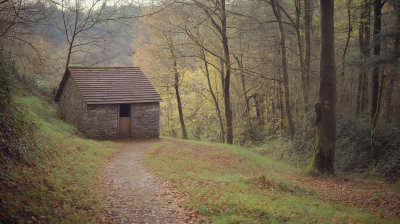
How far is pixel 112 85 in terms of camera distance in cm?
1908

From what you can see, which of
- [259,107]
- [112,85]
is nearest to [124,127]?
[112,85]

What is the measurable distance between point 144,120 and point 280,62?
1143cm

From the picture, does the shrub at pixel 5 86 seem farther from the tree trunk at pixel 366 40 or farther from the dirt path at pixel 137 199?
the tree trunk at pixel 366 40

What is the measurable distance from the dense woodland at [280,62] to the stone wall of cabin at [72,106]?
2397mm

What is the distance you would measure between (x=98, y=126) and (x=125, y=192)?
11180 millimetres

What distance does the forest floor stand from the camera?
18.8ft

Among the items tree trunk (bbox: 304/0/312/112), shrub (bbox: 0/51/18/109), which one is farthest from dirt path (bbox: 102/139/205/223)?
tree trunk (bbox: 304/0/312/112)

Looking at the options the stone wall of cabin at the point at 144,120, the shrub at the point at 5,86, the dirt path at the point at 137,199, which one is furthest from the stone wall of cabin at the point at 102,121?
the shrub at the point at 5,86

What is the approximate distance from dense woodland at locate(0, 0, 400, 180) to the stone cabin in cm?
299

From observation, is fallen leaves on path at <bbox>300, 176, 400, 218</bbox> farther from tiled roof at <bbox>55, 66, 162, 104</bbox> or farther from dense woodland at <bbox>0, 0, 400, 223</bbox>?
tiled roof at <bbox>55, 66, 162, 104</bbox>

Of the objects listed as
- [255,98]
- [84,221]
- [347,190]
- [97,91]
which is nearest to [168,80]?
[97,91]

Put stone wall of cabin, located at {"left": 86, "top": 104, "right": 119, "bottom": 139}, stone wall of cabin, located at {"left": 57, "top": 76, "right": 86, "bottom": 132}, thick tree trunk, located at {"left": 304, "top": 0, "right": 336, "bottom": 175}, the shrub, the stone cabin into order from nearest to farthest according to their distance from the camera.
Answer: the shrub → thick tree trunk, located at {"left": 304, "top": 0, "right": 336, "bottom": 175} → stone wall of cabin, located at {"left": 86, "top": 104, "right": 119, "bottom": 139} → the stone cabin → stone wall of cabin, located at {"left": 57, "top": 76, "right": 86, "bottom": 132}

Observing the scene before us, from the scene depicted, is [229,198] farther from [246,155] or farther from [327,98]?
[246,155]

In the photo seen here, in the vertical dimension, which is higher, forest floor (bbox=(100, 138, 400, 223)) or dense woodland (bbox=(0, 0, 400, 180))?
dense woodland (bbox=(0, 0, 400, 180))
